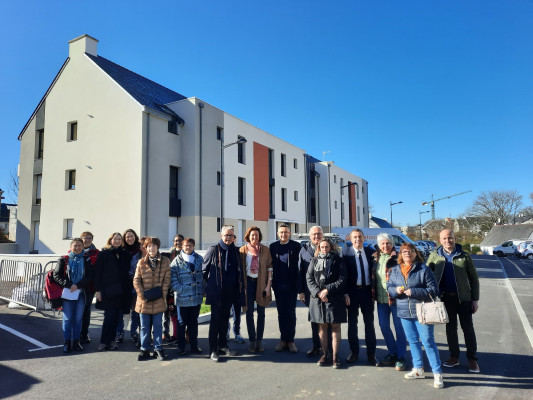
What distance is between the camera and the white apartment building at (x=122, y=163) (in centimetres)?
2019

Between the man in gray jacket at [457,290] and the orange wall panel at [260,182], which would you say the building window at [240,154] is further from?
the man in gray jacket at [457,290]

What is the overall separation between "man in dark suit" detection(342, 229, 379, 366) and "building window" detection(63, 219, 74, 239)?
21.2 metres

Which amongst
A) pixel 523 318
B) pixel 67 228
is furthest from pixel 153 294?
pixel 67 228

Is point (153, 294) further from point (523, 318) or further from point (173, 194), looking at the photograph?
point (173, 194)

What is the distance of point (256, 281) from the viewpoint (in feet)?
19.8

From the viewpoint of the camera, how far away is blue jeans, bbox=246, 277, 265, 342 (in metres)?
5.85

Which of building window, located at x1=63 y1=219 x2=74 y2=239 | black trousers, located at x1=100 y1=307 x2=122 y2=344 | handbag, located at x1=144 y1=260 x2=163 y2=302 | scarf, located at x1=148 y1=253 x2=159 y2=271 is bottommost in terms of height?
black trousers, located at x1=100 y1=307 x2=122 y2=344

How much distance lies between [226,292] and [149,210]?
15.4m

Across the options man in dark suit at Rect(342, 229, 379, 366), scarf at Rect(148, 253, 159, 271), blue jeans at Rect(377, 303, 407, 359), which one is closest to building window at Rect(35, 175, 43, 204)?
scarf at Rect(148, 253, 159, 271)

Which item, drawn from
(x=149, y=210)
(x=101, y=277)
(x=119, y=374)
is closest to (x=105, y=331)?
(x=101, y=277)

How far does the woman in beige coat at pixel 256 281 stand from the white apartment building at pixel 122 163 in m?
14.1

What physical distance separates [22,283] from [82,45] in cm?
1868

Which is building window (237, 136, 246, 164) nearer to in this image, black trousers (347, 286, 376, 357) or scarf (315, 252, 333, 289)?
scarf (315, 252, 333, 289)

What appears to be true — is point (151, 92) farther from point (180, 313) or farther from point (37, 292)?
point (180, 313)
